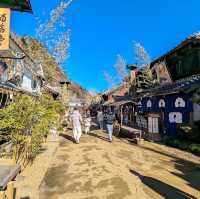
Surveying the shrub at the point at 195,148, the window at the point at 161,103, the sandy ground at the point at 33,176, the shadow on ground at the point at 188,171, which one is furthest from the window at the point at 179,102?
the sandy ground at the point at 33,176

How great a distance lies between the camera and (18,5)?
806cm

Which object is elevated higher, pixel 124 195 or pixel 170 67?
pixel 170 67

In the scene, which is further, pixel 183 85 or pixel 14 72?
pixel 183 85

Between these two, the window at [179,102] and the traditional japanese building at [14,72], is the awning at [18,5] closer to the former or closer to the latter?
the traditional japanese building at [14,72]

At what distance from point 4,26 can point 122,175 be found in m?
5.80

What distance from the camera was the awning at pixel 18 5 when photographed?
786 cm

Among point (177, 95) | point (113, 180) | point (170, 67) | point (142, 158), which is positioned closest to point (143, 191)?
point (113, 180)

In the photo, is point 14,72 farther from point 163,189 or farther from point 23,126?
point 163,189

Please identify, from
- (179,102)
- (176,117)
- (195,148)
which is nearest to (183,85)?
(179,102)

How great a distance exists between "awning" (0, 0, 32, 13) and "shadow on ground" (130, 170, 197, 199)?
6503 mm

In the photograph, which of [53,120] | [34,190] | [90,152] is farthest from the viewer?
[90,152]

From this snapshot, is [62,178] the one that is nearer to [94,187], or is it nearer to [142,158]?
[94,187]

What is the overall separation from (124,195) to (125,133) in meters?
12.3

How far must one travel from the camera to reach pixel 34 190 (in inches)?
252
